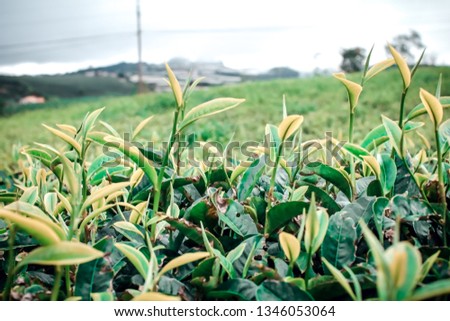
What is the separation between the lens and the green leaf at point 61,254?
1.84 feet

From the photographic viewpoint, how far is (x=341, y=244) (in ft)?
2.33

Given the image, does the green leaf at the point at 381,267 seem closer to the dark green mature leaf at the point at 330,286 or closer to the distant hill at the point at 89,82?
the dark green mature leaf at the point at 330,286

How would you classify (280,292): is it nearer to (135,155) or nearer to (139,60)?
(135,155)

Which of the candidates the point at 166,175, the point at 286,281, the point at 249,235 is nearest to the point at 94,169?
the point at 166,175

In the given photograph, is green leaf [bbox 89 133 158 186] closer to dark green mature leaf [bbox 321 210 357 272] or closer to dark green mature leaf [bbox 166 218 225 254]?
dark green mature leaf [bbox 166 218 225 254]

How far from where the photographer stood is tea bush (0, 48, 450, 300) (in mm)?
615

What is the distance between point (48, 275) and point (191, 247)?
9.7 inches

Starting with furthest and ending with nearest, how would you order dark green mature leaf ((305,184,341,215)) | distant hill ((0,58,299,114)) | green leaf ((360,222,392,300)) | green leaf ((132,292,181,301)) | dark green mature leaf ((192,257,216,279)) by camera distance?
1. distant hill ((0,58,299,114))
2. dark green mature leaf ((305,184,341,215))
3. dark green mature leaf ((192,257,216,279))
4. green leaf ((132,292,181,301))
5. green leaf ((360,222,392,300))

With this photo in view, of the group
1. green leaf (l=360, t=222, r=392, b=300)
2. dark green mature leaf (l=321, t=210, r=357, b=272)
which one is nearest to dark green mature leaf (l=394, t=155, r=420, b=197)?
dark green mature leaf (l=321, t=210, r=357, b=272)

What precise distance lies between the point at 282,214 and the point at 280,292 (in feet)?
0.57

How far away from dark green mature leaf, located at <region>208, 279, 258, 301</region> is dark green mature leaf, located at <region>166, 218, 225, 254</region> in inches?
3.5

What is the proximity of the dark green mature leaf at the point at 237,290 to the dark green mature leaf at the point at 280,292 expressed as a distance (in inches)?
1.2
